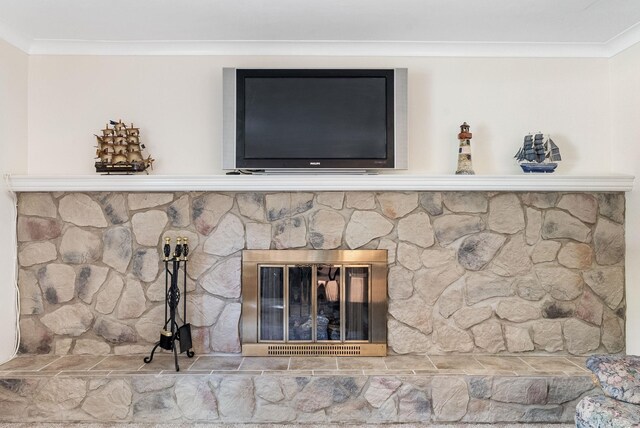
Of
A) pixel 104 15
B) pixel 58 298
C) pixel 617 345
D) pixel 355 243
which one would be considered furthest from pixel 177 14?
pixel 617 345

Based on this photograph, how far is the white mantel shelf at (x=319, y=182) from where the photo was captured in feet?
8.73

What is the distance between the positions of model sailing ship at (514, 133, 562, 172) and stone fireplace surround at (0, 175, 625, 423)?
178mm

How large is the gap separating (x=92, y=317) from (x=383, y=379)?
1.81 metres

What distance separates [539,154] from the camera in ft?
9.07

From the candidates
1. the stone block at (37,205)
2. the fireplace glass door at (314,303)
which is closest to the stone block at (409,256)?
the fireplace glass door at (314,303)

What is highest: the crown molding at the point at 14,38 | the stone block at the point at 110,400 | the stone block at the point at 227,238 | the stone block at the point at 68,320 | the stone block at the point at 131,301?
the crown molding at the point at 14,38

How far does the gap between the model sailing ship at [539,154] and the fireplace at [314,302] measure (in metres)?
1.06

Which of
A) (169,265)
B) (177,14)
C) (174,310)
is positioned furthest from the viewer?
(169,265)

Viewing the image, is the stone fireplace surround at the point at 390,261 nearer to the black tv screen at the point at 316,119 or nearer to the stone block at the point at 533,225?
the stone block at the point at 533,225

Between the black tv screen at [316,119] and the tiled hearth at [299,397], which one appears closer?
the tiled hearth at [299,397]

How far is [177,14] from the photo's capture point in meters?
2.43

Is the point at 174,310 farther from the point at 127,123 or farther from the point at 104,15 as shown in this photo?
the point at 104,15

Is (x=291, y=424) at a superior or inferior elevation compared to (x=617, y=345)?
inferior

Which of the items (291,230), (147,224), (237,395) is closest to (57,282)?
(147,224)
